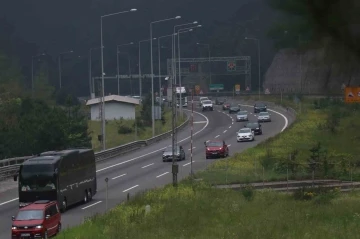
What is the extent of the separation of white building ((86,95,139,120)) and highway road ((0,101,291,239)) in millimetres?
7418

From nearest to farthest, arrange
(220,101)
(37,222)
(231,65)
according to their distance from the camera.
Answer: (37,222)
(231,65)
(220,101)

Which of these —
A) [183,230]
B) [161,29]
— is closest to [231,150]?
[183,230]

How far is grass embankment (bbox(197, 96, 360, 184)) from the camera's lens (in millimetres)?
40062

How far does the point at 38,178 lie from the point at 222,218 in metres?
10.2

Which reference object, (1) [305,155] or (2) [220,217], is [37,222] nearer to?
(2) [220,217]

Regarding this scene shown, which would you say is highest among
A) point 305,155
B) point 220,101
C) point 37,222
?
point 37,222

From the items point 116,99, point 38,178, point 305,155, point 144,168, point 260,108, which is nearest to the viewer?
point 38,178

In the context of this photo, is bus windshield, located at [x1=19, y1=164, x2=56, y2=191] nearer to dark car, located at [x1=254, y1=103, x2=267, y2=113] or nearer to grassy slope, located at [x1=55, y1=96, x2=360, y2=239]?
grassy slope, located at [x1=55, y1=96, x2=360, y2=239]

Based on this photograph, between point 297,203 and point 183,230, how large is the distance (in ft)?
26.4

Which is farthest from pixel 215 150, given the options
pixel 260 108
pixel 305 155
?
pixel 260 108

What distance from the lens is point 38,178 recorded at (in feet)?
104

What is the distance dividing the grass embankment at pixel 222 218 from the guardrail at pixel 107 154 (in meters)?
13.9

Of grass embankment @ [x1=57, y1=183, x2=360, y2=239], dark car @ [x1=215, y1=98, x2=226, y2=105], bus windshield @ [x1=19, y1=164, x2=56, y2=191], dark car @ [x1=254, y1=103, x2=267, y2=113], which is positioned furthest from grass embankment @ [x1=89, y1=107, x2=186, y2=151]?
grass embankment @ [x1=57, y1=183, x2=360, y2=239]

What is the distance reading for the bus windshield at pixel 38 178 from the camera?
3162 cm
